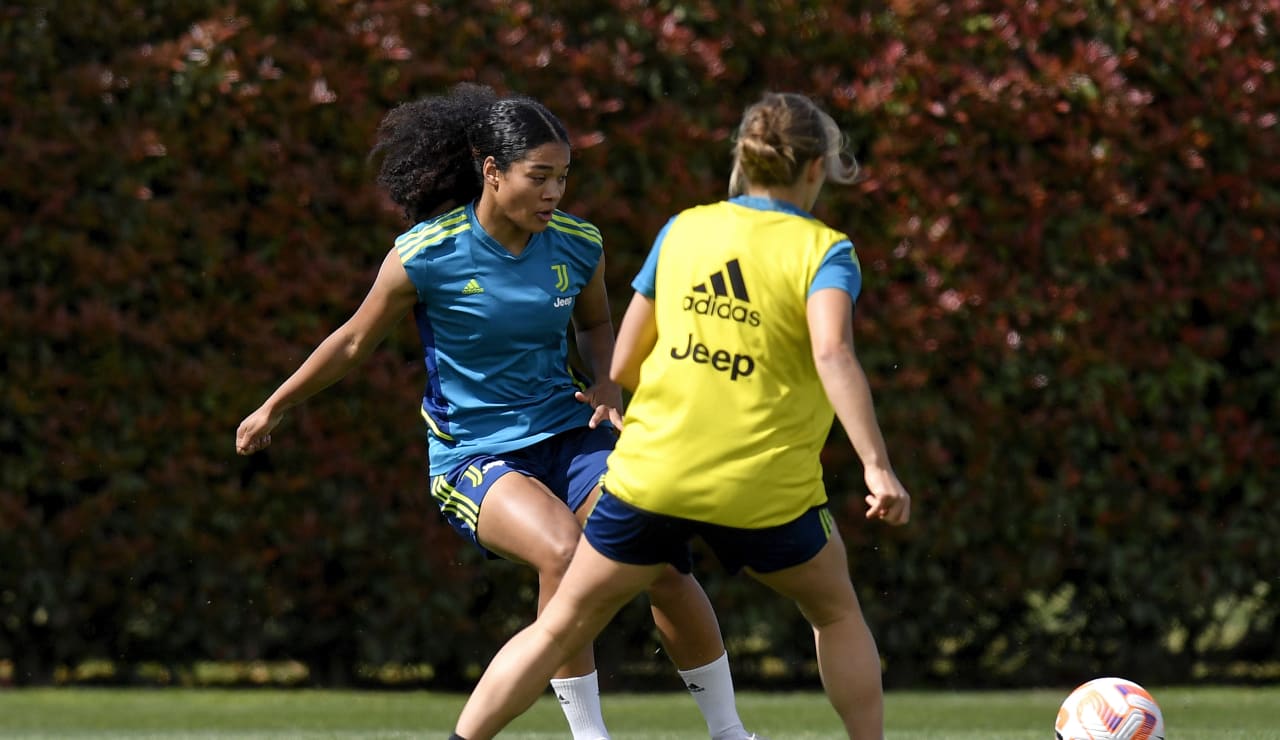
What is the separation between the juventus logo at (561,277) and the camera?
4934 mm

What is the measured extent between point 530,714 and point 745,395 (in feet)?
12.8

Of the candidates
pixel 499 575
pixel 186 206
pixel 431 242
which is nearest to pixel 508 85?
pixel 186 206

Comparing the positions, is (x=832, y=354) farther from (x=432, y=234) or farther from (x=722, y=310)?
(x=432, y=234)

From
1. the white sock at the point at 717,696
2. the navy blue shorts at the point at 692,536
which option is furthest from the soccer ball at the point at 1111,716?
the navy blue shorts at the point at 692,536

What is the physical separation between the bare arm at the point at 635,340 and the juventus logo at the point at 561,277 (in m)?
0.73

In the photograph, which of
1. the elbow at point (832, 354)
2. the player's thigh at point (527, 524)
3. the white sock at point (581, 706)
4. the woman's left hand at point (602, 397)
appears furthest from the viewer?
the woman's left hand at point (602, 397)

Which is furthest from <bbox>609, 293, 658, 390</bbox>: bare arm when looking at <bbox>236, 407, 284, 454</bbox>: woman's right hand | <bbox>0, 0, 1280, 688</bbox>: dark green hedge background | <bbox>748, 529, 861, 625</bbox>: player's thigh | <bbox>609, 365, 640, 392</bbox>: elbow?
<bbox>0, 0, 1280, 688</bbox>: dark green hedge background

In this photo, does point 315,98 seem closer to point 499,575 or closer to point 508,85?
point 508,85

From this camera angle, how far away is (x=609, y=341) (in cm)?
515

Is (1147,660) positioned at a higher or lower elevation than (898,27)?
lower

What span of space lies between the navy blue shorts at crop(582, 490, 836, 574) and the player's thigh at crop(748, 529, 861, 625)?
3 cm

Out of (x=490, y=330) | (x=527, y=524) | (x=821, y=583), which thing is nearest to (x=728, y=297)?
(x=821, y=583)

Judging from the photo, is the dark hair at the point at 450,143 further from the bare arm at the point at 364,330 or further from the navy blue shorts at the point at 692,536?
the navy blue shorts at the point at 692,536

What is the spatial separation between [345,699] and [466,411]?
3253mm
